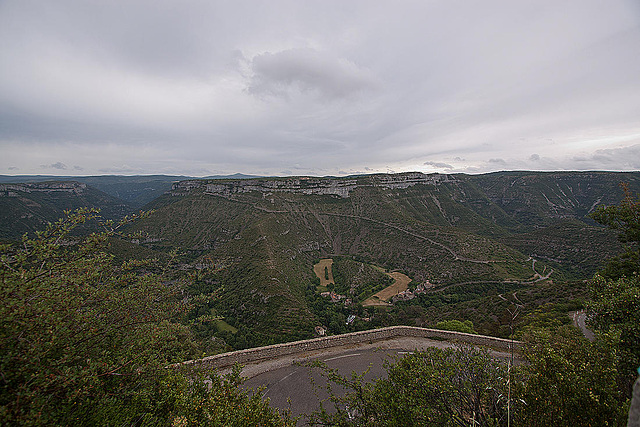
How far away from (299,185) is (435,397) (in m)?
123

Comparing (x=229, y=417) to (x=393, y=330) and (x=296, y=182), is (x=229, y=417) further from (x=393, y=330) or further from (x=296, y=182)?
(x=296, y=182)

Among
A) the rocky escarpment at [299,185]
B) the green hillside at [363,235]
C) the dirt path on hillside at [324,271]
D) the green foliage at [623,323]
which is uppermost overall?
the rocky escarpment at [299,185]

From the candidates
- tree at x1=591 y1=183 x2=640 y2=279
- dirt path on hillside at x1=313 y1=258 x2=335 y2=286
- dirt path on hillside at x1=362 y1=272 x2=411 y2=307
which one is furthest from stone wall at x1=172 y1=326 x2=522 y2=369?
dirt path on hillside at x1=313 y1=258 x2=335 y2=286

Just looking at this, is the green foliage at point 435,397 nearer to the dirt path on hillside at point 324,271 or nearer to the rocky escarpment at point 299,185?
the dirt path on hillside at point 324,271

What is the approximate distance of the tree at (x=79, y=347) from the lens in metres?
4.68

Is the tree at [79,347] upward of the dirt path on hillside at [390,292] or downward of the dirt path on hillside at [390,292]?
upward

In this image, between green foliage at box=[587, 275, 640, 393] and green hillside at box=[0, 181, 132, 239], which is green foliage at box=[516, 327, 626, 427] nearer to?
green foliage at box=[587, 275, 640, 393]

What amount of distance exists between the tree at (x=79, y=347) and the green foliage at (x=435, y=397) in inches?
142

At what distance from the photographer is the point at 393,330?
65.3 feet

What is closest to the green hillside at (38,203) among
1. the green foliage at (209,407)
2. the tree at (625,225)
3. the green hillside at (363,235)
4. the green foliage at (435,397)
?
the green hillside at (363,235)

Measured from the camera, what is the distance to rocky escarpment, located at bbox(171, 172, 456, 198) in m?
122

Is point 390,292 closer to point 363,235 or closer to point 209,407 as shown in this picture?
point 363,235

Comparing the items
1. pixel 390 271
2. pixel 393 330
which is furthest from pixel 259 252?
pixel 393 330

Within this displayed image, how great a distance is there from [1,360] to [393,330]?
20.7m
